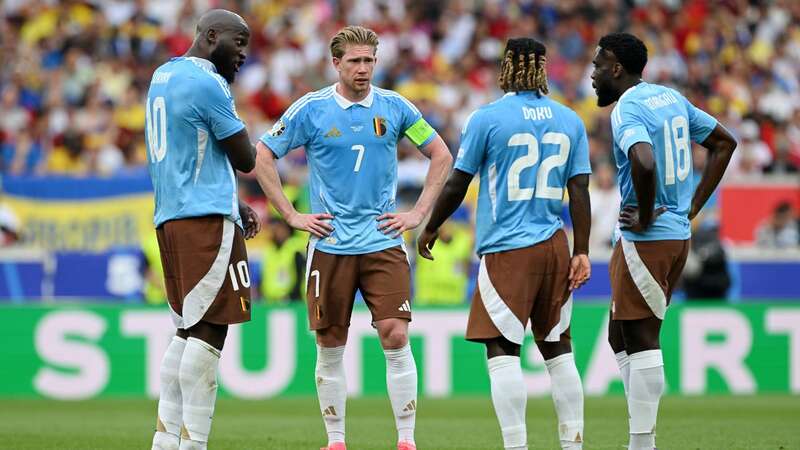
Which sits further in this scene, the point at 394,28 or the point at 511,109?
the point at 394,28

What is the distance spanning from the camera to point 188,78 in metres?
8.26

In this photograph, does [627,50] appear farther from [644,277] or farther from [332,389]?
[332,389]

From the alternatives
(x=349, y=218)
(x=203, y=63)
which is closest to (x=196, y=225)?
(x=203, y=63)

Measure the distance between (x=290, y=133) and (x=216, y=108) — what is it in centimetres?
112

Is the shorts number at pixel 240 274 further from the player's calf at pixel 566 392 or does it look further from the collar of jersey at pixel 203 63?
the player's calf at pixel 566 392

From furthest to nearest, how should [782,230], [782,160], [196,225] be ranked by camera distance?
[782,160] → [782,230] → [196,225]

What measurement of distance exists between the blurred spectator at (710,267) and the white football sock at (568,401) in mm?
9345

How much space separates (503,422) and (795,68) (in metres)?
18.2

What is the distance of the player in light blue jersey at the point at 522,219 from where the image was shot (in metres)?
8.38

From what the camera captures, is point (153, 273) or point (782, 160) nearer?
point (153, 273)

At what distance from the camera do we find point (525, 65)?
28.0 ft

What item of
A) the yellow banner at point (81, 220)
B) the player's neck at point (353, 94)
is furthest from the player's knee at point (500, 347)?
the yellow banner at point (81, 220)

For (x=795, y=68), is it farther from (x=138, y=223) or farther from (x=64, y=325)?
(x=64, y=325)

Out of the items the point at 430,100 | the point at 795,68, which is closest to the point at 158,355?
the point at 430,100
